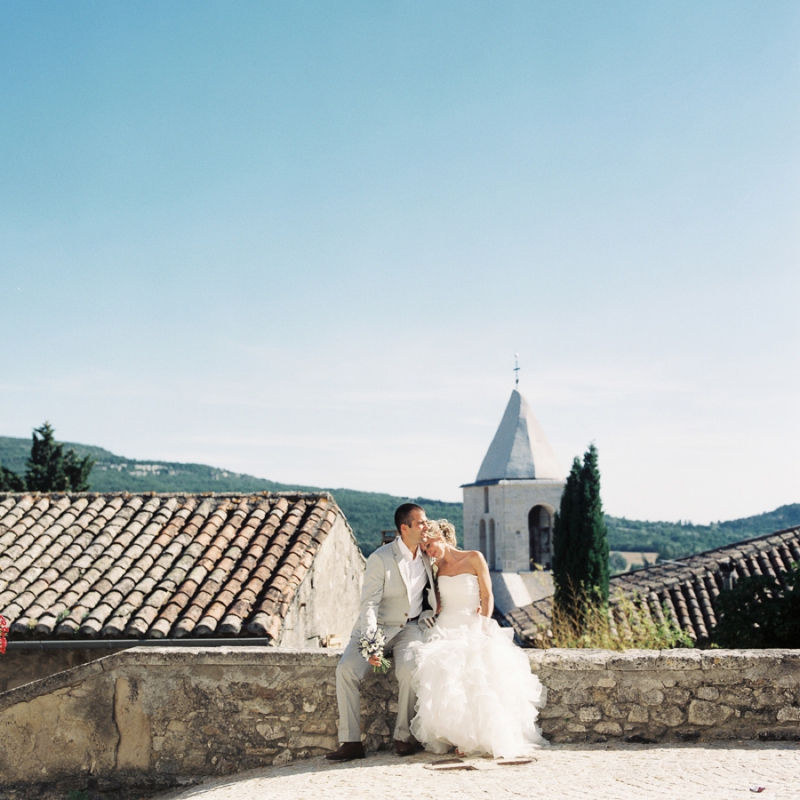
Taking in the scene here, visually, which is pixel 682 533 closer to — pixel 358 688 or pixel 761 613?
pixel 761 613

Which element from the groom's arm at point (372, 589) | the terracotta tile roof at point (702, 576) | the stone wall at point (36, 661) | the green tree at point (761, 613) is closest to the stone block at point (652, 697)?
the groom's arm at point (372, 589)

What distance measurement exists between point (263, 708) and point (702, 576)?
15.6m

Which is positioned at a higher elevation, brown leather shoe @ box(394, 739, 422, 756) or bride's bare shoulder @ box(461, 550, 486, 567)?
bride's bare shoulder @ box(461, 550, 486, 567)

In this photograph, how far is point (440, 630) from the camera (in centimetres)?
508

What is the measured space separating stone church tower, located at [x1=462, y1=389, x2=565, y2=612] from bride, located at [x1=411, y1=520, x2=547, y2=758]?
28.4m

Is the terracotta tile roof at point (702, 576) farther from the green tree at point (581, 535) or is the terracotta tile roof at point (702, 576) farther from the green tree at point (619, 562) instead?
the green tree at point (619, 562)

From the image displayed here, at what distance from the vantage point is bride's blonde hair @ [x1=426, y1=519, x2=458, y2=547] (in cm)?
534

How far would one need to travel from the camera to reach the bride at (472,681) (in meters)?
4.64

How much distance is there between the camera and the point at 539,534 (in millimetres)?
35188

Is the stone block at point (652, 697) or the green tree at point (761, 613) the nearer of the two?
the stone block at point (652, 697)

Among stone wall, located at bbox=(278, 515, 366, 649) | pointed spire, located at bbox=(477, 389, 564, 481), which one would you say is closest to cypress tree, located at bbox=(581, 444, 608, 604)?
pointed spire, located at bbox=(477, 389, 564, 481)

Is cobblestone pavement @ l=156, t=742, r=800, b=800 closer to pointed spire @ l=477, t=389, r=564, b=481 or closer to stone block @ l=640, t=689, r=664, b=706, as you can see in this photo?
stone block @ l=640, t=689, r=664, b=706

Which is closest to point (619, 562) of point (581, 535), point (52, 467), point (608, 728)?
point (581, 535)

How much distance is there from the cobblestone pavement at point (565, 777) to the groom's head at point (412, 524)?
1.38 meters
